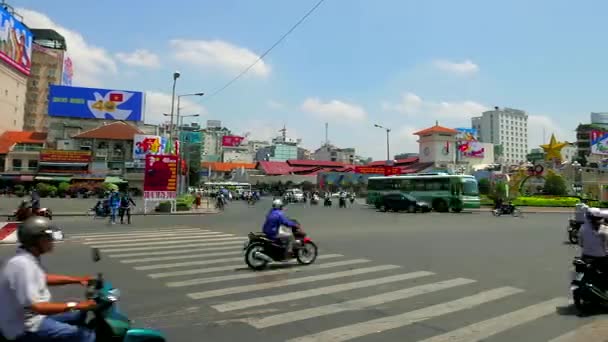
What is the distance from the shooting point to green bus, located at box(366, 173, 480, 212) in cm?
3362

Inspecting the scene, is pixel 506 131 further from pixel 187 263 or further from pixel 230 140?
pixel 187 263

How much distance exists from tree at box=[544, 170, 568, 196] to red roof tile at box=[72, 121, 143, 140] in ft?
183

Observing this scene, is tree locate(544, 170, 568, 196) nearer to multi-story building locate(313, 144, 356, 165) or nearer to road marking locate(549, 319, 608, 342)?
road marking locate(549, 319, 608, 342)

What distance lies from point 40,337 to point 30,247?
0.62 m

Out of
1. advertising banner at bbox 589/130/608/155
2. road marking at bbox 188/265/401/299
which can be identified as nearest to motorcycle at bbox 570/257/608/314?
road marking at bbox 188/265/401/299

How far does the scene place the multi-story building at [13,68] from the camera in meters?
63.0

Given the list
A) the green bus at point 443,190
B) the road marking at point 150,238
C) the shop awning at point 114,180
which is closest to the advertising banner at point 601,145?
the green bus at point 443,190

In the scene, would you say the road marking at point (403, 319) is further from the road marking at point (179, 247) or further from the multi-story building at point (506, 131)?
the multi-story building at point (506, 131)

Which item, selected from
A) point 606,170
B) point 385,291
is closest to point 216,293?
point 385,291

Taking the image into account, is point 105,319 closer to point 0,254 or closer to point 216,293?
point 216,293

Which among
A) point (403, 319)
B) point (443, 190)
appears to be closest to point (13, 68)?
point (443, 190)

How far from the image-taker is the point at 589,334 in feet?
17.4

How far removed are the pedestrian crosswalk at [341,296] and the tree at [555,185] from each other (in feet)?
156

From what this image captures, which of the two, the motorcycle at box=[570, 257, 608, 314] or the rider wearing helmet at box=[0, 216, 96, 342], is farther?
the motorcycle at box=[570, 257, 608, 314]
